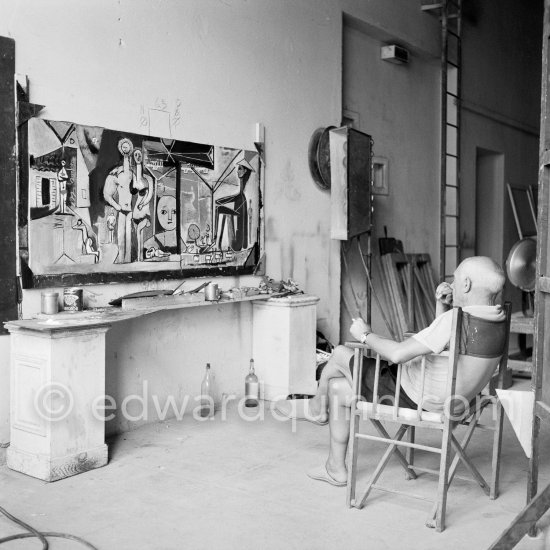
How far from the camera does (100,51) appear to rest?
463 cm

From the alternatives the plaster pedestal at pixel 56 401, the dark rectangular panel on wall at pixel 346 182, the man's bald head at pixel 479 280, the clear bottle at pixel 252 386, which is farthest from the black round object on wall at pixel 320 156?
the man's bald head at pixel 479 280

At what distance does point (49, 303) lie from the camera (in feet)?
13.9

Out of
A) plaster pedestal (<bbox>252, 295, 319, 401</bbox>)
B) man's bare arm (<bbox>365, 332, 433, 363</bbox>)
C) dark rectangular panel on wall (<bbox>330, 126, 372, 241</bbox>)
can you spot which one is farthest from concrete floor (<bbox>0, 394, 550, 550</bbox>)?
dark rectangular panel on wall (<bbox>330, 126, 372, 241</bbox>)

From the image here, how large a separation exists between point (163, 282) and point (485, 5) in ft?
22.8

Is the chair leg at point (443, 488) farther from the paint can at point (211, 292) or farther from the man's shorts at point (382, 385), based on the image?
the paint can at point (211, 292)

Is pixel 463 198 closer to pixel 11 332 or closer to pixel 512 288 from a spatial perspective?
pixel 512 288

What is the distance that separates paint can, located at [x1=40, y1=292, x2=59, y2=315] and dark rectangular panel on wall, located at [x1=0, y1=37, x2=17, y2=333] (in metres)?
0.16

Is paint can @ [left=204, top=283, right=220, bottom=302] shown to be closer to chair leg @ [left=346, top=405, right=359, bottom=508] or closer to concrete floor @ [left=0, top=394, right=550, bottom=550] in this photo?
concrete floor @ [left=0, top=394, right=550, bottom=550]

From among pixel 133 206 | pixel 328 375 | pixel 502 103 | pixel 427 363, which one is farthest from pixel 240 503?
pixel 502 103

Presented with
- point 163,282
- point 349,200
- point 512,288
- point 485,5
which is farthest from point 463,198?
point 163,282

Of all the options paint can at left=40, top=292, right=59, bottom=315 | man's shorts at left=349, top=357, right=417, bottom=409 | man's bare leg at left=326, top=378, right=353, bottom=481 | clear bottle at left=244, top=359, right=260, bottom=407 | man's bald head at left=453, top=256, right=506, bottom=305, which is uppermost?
man's bald head at left=453, top=256, right=506, bottom=305

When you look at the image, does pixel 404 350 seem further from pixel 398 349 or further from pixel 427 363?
pixel 427 363

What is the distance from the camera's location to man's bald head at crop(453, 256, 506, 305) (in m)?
3.36

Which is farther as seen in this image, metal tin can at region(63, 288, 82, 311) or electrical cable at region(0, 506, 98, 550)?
metal tin can at region(63, 288, 82, 311)
